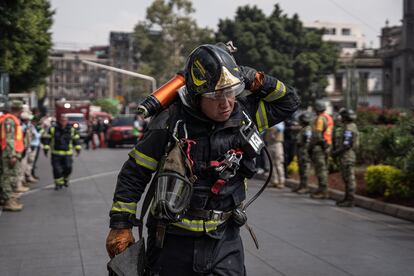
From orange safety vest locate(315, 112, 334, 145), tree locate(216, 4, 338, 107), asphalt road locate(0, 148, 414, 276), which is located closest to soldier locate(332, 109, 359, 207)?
asphalt road locate(0, 148, 414, 276)

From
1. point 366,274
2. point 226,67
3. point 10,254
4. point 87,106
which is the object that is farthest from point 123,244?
point 87,106

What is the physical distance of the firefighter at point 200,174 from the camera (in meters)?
3.68

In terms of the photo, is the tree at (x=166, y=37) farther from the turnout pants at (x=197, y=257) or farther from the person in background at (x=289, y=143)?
the turnout pants at (x=197, y=257)

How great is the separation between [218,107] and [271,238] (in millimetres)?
5403

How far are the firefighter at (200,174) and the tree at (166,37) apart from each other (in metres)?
58.6

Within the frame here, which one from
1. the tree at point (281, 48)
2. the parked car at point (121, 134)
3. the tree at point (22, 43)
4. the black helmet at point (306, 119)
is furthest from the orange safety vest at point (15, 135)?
the tree at point (281, 48)

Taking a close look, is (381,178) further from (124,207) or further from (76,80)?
(76,80)

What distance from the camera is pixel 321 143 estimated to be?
13273 millimetres

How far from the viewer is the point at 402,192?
38.9 ft

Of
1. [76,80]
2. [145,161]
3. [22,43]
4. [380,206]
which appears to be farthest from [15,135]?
[76,80]

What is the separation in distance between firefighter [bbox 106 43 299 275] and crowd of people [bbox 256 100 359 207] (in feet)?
27.9

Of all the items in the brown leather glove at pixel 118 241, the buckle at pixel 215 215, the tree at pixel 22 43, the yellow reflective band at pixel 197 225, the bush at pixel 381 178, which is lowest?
the bush at pixel 381 178

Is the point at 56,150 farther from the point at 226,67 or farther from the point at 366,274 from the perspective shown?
the point at 226,67

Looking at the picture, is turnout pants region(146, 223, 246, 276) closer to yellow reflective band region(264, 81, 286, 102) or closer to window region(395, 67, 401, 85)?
yellow reflective band region(264, 81, 286, 102)
